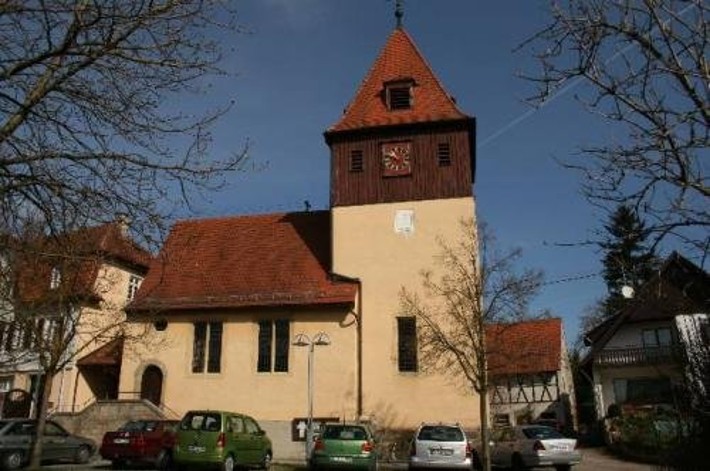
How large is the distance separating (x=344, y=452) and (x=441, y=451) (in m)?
2.74

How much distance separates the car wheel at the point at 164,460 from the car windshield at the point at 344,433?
457cm

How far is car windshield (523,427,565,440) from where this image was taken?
22.3 m

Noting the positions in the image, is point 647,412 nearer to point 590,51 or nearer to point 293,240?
point 293,240

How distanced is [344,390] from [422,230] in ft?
23.5

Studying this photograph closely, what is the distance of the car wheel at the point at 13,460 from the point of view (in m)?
21.7

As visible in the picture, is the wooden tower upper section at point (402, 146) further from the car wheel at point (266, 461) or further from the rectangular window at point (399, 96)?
the car wheel at point (266, 461)

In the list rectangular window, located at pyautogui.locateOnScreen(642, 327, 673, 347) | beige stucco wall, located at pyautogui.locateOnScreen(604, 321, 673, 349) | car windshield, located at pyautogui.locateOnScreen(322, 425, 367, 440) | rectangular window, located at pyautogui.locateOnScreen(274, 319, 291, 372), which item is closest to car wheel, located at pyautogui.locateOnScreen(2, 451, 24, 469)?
car windshield, located at pyautogui.locateOnScreen(322, 425, 367, 440)

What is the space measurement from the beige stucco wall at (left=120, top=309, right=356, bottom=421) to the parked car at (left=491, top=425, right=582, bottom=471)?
6.70 m

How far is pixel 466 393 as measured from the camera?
89.6 ft

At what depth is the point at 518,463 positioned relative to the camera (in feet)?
75.5

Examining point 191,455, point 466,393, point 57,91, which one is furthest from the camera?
point 466,393

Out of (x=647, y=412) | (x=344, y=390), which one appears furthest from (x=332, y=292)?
(x=647, y=412)

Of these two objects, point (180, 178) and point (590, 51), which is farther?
point (180, 178)

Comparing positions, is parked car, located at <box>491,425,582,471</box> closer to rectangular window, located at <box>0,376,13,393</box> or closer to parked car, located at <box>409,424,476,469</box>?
parked car, located at <box>409,424,476,469</box>
